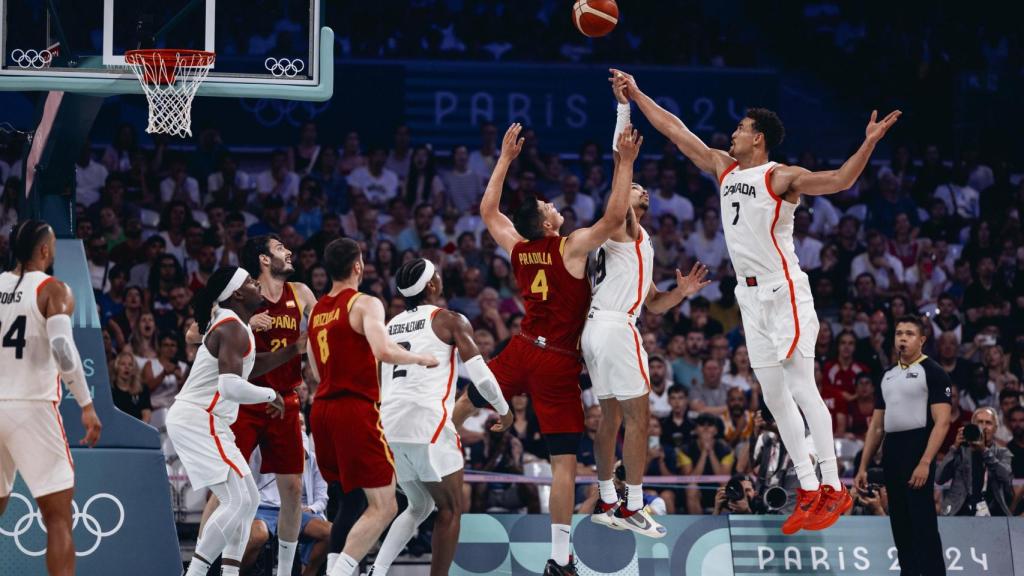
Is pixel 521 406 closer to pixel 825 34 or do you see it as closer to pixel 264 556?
pixel 264 556

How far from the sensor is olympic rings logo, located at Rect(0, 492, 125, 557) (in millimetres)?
10383

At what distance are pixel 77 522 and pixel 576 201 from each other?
836 cm

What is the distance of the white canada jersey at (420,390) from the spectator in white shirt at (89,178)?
7785 mm

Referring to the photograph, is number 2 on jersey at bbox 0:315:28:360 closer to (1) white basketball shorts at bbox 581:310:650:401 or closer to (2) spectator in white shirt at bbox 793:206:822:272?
(1) white basketball shorts at bbox 581:310:650:401

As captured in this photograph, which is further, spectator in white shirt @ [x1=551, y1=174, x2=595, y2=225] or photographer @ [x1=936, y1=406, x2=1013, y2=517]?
spectator in white shirt @ [x1=551, y1=174, x2=595, y2=225]

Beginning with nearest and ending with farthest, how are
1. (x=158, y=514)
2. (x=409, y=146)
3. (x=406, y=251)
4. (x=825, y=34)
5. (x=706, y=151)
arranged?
(x=706, y=151), (x=158, y=514), (x=406, y=251), (x=409, y=146), (x=825, y=34)

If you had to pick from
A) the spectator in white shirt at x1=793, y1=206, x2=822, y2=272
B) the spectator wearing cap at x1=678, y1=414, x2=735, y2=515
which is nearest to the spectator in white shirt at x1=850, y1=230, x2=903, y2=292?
the spectator in white shirt at x1=793, y1=206, x2=822, y2=272

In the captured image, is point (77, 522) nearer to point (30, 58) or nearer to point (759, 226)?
point (30, 58)

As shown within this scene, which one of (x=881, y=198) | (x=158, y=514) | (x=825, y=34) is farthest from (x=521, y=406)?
(x=825, y=34)

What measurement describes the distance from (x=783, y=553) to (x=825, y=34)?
11583 mm

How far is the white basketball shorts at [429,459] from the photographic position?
360 inches

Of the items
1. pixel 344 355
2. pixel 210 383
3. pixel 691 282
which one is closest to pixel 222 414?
pixel 210 383

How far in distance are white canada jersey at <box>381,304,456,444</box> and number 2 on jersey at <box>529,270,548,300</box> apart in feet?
2.88

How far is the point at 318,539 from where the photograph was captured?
36.3ft
